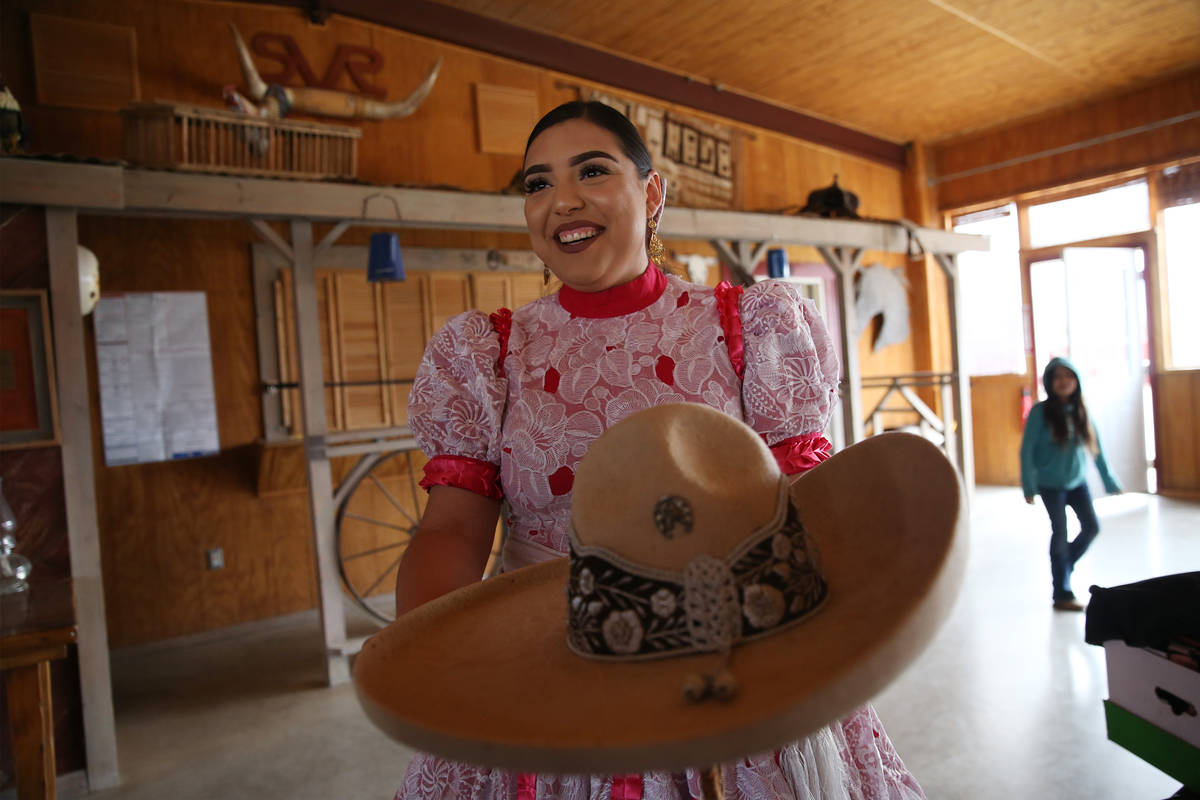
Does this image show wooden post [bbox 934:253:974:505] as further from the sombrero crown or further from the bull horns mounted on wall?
the sombrero crown

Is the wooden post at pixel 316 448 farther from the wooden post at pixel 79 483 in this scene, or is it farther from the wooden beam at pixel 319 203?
the wooden post at pixel 79 483

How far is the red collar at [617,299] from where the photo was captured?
112 centimetres

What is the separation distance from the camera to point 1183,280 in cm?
670

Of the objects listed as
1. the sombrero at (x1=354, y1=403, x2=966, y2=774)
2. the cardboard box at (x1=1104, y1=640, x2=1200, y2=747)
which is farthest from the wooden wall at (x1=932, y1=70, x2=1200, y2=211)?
the sombrero at (x1=354, y1=403, x2=966, y2=774)

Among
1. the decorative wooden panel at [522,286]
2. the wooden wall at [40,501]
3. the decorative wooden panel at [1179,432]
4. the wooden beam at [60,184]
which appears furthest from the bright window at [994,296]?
the wooden wall at [40,501]

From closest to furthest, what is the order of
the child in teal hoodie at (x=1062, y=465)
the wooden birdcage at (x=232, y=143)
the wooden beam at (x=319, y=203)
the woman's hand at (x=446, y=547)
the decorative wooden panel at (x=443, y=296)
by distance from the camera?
the woman's hand at (x=446, y=547), the wooden beam at (x=319, y=203), the wooden birdcage at (x=232, y=143), the child in teal hoodie at (x=1062, y=465), the decorative wooden panel at (x=443, y=296)

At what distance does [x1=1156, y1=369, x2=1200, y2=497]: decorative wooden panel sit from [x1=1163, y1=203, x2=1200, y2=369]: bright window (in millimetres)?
155

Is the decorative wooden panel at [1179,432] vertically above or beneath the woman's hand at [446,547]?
beneath

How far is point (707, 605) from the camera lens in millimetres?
585

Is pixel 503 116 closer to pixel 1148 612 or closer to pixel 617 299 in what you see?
pixel 617 299

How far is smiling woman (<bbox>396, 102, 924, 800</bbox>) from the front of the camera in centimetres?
104

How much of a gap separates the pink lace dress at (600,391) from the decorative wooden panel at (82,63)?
13.5 feet

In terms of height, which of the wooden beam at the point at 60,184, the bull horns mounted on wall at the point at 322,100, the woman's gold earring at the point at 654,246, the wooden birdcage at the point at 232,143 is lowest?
the woman's gold earring at the point at 654,246

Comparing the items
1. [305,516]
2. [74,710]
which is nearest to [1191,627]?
[74,710]
